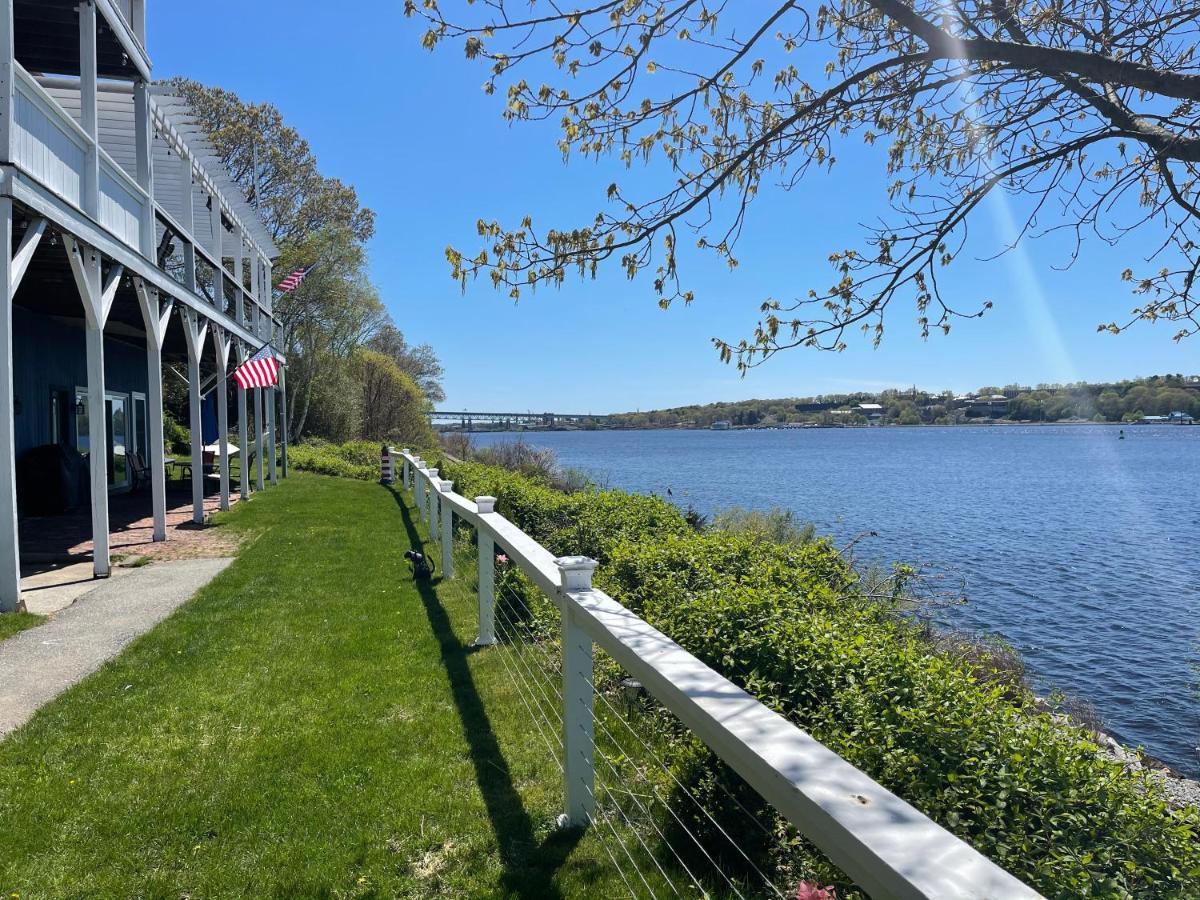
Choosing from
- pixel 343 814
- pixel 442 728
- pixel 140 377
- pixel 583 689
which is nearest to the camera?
pixel 583 689

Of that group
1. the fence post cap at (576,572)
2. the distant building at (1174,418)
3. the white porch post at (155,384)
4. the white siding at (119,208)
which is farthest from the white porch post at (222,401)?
the distant building at (1174,418)

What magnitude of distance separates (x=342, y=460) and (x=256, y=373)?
9.40 metres

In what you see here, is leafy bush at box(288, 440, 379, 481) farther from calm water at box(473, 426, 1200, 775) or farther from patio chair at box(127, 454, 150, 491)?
calm water at box(473, 426, 1200, 775)

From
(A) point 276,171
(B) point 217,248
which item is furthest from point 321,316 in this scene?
(B) point 217,248

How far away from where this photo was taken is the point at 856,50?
4754 millimetres

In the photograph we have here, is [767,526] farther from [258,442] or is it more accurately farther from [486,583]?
[258,442]

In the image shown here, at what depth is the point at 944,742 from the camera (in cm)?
313

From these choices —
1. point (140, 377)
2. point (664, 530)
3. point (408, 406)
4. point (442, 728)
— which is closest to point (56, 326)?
point (140, 377)

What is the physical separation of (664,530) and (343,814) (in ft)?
19.0

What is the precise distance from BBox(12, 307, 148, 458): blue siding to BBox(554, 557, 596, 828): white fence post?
12.5 m

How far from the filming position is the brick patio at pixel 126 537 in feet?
32.9

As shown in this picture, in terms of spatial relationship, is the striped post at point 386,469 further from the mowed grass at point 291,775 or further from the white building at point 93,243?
the mowed grass at point 291,775

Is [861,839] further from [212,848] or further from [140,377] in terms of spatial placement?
[140,377]

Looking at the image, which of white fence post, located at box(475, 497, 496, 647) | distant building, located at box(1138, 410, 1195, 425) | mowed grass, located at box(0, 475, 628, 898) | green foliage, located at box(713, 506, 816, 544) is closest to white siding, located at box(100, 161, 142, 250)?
mowed grass, located at box(0, 475, 628, 898)
